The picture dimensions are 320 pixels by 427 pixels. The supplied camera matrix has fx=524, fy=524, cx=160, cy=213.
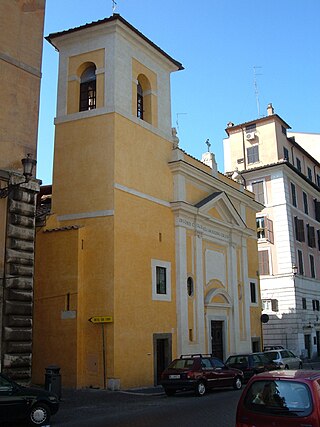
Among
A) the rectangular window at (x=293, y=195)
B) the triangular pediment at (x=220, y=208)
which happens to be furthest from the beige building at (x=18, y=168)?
the rectangular window at (x=293, y=195)

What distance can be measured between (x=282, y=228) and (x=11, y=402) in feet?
108

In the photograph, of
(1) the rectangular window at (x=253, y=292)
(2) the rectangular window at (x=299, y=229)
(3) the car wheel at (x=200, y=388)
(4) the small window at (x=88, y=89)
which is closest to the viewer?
(3) the car wheel at (x=200, y=388)

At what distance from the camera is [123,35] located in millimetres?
23500

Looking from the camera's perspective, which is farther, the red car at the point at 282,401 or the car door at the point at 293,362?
the car door at the point at 293,362

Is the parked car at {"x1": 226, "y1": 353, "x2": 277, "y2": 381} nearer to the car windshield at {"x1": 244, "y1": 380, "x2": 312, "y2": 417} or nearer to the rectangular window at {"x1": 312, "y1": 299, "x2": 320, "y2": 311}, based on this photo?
the car windshield at {"x1": 244, "y1": 380, "x2": 312, "y2": 417}

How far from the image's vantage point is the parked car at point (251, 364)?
74.1ft

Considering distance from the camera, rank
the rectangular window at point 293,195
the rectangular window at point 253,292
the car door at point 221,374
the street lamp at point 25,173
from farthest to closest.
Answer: the rectangular window at point 293,195 → the rectangular window at point 253,292 → the car door at point 221,374 → the street lamp at point 25,173

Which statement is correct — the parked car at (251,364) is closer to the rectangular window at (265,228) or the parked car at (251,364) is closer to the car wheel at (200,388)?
the car wheel at (200,388)

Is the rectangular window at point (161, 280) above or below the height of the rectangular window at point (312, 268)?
below

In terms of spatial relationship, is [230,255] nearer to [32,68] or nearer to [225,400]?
[225,400]

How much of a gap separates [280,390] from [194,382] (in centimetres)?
1173

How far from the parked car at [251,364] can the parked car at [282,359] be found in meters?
0.37

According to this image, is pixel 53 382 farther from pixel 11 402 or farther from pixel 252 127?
pixel 252 127

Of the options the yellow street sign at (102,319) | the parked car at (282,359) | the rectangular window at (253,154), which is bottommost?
the parked car at (282,359)
